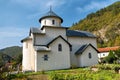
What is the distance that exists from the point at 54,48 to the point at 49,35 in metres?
2.82

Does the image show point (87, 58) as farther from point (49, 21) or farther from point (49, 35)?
point (49, 21)

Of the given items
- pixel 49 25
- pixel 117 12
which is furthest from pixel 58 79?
pixel 117 12

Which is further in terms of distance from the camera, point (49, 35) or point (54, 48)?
point (49, 35)

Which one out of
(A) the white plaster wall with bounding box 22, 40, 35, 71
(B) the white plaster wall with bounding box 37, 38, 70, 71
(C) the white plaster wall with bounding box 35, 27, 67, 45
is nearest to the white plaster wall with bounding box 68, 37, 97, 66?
(C) the white plaster wall with bounding box 35, 27, 67, 45

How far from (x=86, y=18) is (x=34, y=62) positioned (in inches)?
4770

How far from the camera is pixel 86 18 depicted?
474 ft

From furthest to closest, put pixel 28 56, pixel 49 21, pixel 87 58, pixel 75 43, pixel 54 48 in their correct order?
1. pixel 75 43
2. pixel 49 21
3. pixel 87 58
4. pixel 28 56
5. pixel 54 48

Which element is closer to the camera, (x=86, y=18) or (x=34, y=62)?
(x=34, y=62)

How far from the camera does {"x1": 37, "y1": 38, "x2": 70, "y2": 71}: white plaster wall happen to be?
27.5m

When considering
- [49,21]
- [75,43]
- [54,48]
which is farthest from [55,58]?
[49,21]

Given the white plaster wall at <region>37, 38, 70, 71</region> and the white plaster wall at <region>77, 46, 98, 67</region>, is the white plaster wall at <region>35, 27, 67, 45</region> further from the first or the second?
the white plaster wall at <region>77, 46, 98, 67</region>

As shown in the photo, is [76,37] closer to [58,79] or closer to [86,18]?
[58,79]

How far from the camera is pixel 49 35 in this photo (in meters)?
30.2

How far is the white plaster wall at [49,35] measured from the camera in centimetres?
2926
